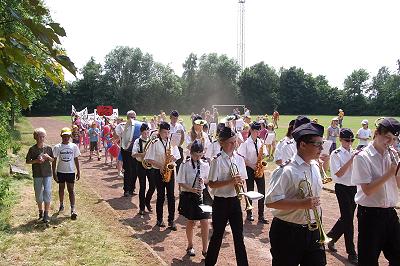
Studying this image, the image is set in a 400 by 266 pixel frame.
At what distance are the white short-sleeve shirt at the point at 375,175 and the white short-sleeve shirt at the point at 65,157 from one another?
617 centimetres

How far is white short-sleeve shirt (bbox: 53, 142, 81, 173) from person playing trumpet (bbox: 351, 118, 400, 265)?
243 inches

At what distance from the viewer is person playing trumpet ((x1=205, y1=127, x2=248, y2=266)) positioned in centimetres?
554

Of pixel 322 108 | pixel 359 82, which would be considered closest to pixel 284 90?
pixel 322 108

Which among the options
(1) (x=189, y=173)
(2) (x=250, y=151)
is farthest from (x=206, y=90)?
(1) (x=189, y=173)

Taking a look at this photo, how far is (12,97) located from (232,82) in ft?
275

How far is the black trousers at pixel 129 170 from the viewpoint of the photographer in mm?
11250

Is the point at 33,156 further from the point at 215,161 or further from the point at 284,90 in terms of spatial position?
the point at 284,90

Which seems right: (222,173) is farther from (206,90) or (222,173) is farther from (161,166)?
(206,90)

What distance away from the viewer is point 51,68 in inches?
89.2

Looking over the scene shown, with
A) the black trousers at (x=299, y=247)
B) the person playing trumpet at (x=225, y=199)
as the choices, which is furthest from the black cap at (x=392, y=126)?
the person playing trumpet at (x=225, y=199)

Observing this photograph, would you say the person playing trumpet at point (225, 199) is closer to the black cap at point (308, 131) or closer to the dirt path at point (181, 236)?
the dirt path at point (181, 236)

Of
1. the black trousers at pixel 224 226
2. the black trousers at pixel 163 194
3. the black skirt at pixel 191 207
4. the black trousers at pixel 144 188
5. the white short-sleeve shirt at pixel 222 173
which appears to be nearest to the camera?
the black trousers at pixel 224 226

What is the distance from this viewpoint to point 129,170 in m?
11.2

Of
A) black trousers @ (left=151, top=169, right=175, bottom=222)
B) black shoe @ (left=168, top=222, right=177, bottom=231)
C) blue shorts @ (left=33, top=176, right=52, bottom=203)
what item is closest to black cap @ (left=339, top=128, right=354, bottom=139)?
black trousers @ (left=151, top=169, right=175, bottom=222)
